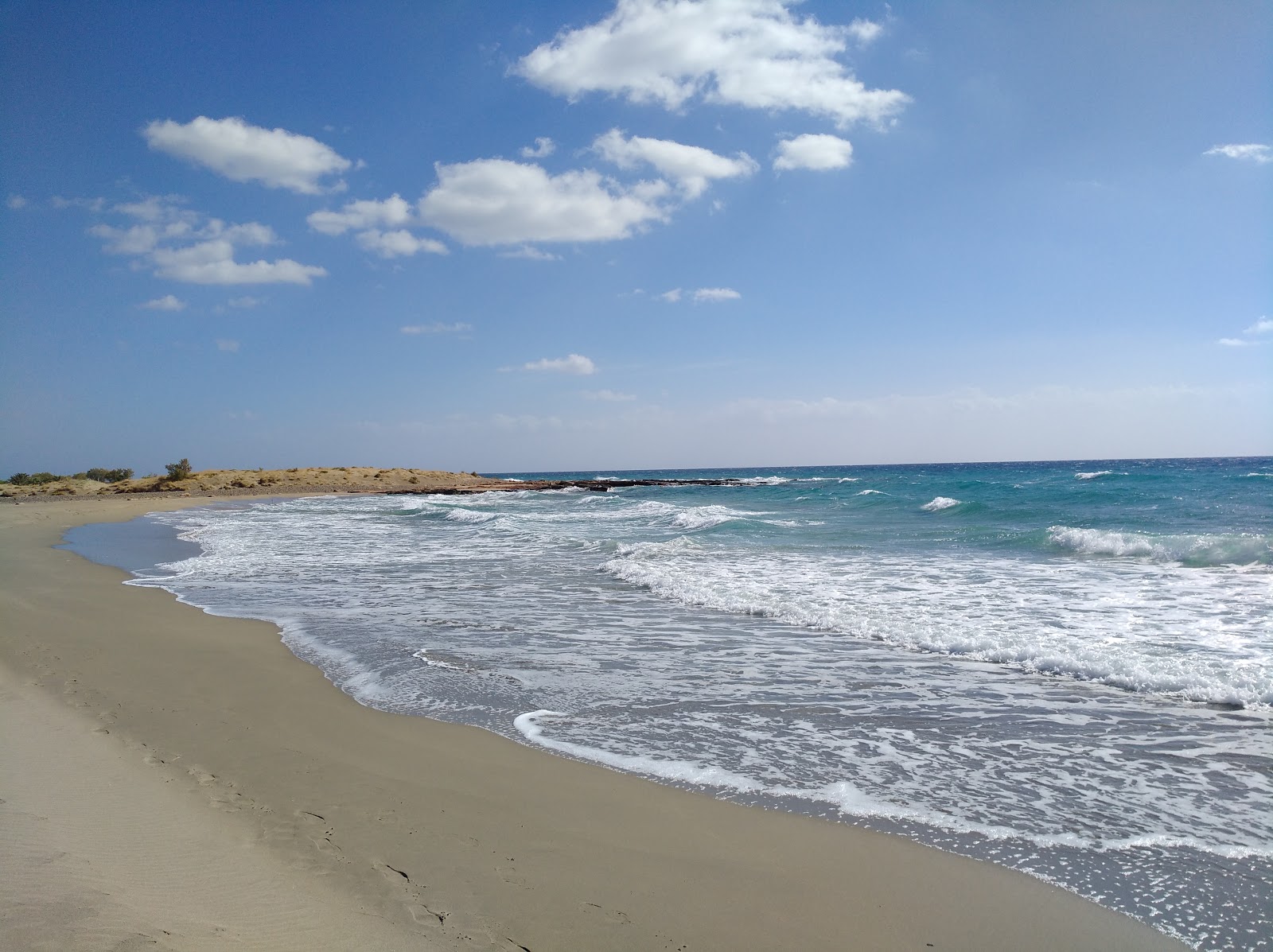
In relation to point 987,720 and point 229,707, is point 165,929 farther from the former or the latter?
point 987,720

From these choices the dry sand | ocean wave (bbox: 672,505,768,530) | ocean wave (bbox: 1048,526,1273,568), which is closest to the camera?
the dry sand

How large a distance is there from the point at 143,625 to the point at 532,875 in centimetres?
787

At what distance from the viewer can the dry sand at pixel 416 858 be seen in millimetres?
2758

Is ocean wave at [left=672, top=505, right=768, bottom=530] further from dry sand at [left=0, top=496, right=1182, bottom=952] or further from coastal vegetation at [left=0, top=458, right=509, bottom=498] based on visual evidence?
coastal vegetation at [left=0, top=458, right=509, bottom=498]

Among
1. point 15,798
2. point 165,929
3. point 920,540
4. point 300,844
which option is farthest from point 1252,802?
point 920,540

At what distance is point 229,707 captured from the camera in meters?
5.61

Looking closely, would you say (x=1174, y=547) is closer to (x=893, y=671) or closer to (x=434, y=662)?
(x=893, y=671)

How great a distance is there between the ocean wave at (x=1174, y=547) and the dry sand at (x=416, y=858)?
12.6 metres

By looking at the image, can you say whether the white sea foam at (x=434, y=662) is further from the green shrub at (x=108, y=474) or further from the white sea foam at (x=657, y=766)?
the green shrub at (x=108, y=474)

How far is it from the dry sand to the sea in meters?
0.33

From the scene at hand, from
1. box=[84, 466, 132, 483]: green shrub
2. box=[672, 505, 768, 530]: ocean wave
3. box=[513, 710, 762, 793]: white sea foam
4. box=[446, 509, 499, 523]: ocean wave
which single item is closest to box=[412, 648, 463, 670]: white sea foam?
box=[513, 710, 762, 793]: white sea foam

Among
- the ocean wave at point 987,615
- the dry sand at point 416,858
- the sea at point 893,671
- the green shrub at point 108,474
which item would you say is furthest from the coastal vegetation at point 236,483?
the dry sand at point 416,858

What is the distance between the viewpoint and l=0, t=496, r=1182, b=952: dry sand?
2758mm

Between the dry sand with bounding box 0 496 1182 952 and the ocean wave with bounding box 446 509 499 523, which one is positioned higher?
the ocean wave with bounding box 446 509 499 523
